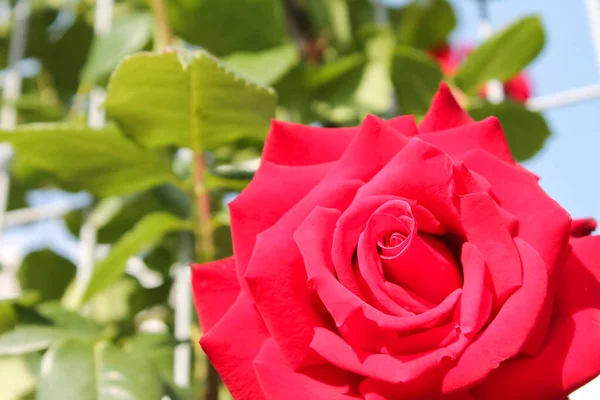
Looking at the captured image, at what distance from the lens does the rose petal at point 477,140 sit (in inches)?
10.5

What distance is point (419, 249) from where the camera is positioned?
0.24 metres

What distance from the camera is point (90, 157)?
45cm

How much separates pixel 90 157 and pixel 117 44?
21 centimetres

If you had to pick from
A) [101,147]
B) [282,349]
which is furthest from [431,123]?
[101,147]

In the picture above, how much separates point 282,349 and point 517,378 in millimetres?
92

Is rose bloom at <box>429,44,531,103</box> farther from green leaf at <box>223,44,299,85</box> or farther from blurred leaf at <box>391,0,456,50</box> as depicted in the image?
green leaf at <box>223,44,299,85</box>

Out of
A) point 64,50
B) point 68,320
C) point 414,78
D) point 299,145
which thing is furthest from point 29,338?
point 64,50

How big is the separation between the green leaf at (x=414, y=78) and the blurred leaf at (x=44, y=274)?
1.43 ft

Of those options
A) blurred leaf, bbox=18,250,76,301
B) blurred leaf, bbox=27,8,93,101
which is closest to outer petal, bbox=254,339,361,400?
blurred leaf, bbox=18,250,76,301

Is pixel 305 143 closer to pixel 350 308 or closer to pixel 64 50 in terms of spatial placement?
A: pixel 350 308

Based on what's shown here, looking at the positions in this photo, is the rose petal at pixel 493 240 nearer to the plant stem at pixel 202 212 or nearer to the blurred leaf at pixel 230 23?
the plant stem at pixel 202 212

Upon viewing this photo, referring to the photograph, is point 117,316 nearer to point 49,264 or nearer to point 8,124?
point 49,264

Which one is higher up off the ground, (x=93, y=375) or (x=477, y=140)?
(x=477, y=140)

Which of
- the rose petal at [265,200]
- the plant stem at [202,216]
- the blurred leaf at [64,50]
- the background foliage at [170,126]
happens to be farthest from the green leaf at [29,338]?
the blurred leaf at [64,50]
